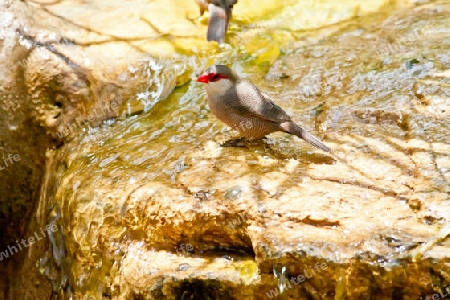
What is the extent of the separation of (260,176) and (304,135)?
2.07ft

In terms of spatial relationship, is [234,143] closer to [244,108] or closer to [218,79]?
[244,108]

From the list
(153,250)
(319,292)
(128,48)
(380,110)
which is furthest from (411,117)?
(128,48)

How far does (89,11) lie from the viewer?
6.31 meters

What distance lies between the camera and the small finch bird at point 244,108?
13.4 feet

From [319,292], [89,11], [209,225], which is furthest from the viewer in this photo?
[89,11]

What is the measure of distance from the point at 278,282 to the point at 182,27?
4133 millimetres

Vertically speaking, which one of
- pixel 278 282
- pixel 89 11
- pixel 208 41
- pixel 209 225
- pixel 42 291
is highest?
pixel 89 11

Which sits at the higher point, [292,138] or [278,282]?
[292,138]

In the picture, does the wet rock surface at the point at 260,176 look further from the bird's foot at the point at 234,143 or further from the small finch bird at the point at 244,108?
the small finch bird at the point at 244,108

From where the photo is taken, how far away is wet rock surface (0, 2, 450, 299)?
2889mm

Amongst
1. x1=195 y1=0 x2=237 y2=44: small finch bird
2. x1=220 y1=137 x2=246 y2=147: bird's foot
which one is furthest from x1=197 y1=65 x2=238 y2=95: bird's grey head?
x1=195 y1=0 x2=237 y2=44: small finch bird

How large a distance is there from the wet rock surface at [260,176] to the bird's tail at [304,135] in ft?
0.24

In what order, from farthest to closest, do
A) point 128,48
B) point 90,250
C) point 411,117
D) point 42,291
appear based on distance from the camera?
point 128,48 < point 42,291 < point 411,117 < point 90,250

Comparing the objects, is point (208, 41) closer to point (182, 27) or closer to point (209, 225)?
point (182, 27)
